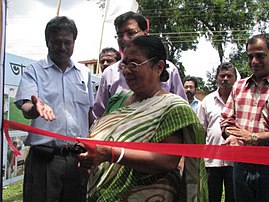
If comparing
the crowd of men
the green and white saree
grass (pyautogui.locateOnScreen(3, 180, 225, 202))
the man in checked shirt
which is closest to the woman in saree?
the green and white saree

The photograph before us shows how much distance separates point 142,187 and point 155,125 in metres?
0.28

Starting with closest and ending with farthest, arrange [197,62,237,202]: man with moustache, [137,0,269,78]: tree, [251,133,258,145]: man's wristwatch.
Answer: [251,133,258,145]: man's wristwatch, [197,62,237,202]: man with moustache, [137,0,269,78]: tree

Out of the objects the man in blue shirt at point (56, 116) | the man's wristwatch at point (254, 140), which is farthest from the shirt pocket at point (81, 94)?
the man's wristwatch at point (254, 140)

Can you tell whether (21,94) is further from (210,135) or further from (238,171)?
(210,135)

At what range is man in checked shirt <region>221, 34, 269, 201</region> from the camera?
2338mm

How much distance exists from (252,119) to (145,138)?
1.03m

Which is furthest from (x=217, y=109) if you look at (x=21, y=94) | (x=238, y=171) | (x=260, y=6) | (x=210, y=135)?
(x=260, y=6)

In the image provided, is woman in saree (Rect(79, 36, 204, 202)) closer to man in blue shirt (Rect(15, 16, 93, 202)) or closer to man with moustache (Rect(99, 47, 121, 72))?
man in blue shirt (Rect(15, 16, 93, 202))

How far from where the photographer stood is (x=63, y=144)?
234cm

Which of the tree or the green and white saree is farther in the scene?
the tree

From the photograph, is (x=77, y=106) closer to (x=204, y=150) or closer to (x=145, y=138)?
(x=145, y=138)

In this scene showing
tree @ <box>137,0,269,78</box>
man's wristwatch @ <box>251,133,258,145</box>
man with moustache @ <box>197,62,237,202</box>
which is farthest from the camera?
tree @ <box>137,0,269,78</box>

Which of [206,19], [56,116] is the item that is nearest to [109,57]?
[56,116]

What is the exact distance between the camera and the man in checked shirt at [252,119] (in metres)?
2.34
